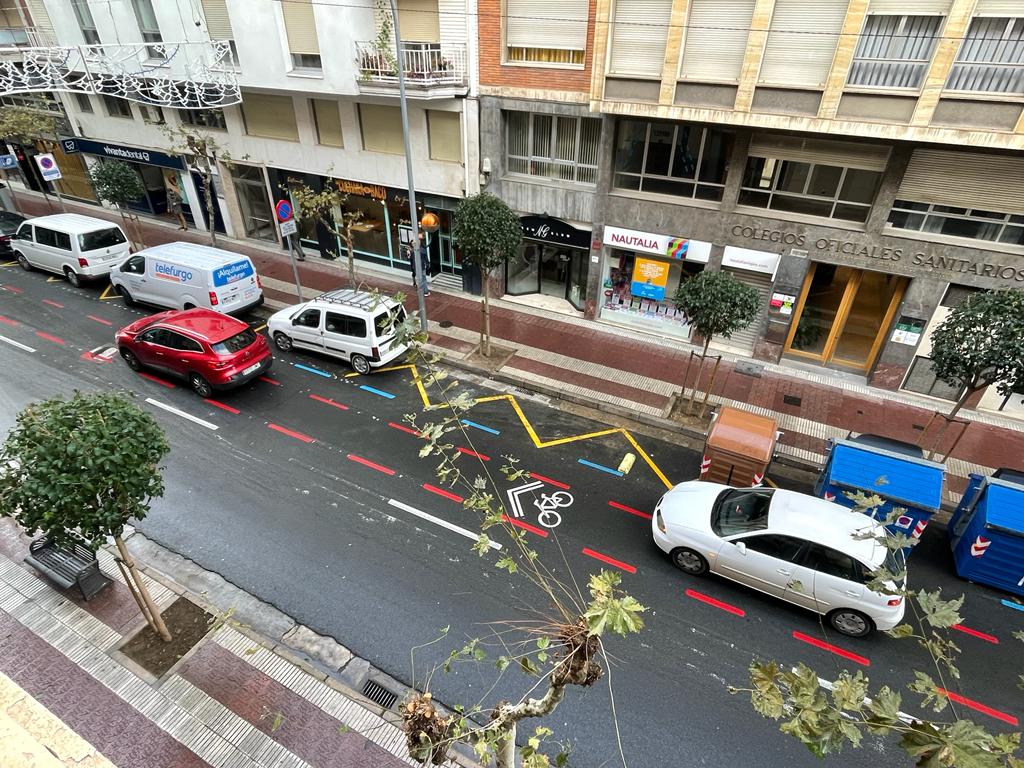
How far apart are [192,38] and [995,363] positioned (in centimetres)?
2320

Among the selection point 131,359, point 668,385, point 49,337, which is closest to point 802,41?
point 668,385

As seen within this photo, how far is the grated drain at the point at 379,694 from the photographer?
7.02 m

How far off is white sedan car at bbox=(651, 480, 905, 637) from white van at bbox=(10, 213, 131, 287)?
1856 cm

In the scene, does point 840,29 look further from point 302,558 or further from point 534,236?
point 302,558

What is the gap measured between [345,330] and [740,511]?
382 inches

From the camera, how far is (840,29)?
1107 centimetres

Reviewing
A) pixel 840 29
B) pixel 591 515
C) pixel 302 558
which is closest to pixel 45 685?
pixel 302 558

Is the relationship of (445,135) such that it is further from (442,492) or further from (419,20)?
(442,492)

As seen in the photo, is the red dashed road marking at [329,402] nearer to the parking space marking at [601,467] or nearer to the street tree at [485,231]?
the street tree at [485,231]

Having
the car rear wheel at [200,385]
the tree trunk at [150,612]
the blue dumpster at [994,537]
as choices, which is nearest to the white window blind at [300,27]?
the car rear wheel at [200,385]

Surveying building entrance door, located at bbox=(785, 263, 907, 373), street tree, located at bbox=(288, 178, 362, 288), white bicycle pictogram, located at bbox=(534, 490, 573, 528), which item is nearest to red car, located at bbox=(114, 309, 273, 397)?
street tree, located at bbox=(288, 178, 362, 288)

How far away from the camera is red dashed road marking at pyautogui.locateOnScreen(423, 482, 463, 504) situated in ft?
33.8

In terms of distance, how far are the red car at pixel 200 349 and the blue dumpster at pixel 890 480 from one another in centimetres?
1197

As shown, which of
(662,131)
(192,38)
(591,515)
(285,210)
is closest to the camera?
(591,515)
